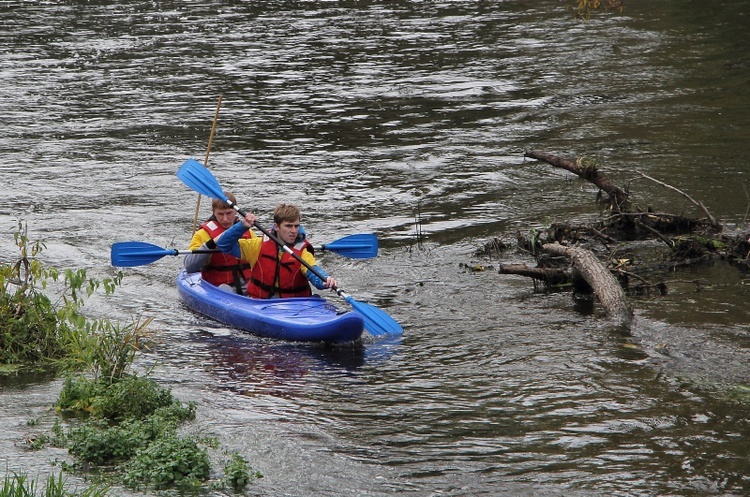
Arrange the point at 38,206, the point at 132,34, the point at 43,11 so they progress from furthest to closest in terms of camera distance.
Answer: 1. the point at 43,11
2. the point at 132,34
3. the point at 38,206

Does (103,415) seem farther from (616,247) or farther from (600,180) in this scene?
(600,180)

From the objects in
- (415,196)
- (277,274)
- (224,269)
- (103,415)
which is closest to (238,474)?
(103,415)

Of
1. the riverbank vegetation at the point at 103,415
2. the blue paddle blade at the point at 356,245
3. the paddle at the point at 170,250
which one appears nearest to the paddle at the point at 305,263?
the paddle at the point at 170,250

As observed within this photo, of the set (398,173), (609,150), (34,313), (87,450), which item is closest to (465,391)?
(87,450)

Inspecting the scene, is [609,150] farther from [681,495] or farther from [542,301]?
[681,495]

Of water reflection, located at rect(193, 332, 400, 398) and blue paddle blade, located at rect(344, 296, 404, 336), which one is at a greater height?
blue paddle blade, located at rect(344, 296, 404, 336)

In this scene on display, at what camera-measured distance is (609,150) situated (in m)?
12.8

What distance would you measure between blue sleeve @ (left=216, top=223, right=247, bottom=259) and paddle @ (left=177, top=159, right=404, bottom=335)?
12 centimetres

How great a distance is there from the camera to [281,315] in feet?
25.6

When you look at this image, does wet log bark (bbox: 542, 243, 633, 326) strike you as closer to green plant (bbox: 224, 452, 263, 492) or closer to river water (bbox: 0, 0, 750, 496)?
river water (bbox: 0, 0, 750, 496)

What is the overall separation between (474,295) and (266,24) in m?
14.9

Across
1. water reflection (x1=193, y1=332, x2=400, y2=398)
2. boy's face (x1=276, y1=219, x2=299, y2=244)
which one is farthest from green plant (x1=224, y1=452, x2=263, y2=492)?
boy's face (x1=276, y1=219, x2=299, y2=244)

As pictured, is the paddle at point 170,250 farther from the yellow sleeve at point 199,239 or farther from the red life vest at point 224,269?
the red life vest at point 224,269

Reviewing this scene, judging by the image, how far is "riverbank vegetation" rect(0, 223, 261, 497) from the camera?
5.00 metres
